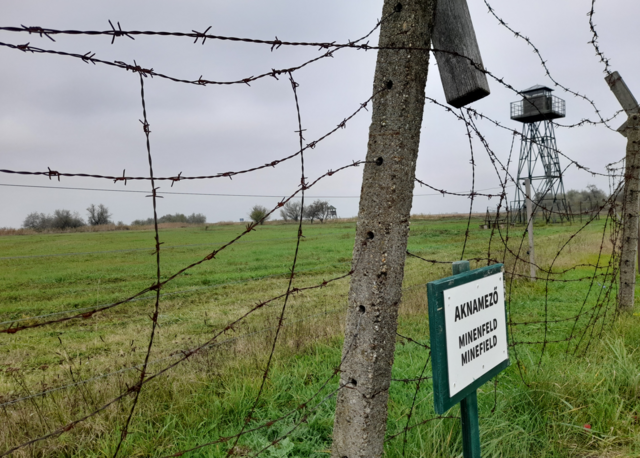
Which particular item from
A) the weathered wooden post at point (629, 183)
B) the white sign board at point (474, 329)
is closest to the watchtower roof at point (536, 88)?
the weathered wooden post at point (629, 183)

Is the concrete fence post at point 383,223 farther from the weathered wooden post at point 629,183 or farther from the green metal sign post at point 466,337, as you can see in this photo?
the weathered wooden post at point 629,183

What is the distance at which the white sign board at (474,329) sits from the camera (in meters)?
1.88

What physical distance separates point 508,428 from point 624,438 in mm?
804

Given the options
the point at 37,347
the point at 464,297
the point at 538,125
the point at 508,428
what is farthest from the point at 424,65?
the point at 538,125

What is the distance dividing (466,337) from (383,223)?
0.69 metres

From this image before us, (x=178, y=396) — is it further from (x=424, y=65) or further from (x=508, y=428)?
(x=424, y=65)

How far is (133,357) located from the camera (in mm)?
5586

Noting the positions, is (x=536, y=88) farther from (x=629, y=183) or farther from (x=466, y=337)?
(x=466, y=337)

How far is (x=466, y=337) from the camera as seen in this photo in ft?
6.55

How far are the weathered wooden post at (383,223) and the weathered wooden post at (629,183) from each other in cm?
448

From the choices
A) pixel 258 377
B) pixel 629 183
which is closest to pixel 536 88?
pixel 629 183

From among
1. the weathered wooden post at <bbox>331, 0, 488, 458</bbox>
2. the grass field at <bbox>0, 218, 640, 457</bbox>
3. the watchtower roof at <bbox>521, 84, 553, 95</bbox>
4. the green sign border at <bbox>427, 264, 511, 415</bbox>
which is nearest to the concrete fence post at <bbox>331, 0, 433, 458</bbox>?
the weathered wooden post at <bbox>331, 0, 488, 458</bbox>

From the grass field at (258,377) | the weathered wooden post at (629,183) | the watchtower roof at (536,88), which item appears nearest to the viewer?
the grass field at (258,377)

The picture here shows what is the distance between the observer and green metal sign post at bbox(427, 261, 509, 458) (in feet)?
5.94
